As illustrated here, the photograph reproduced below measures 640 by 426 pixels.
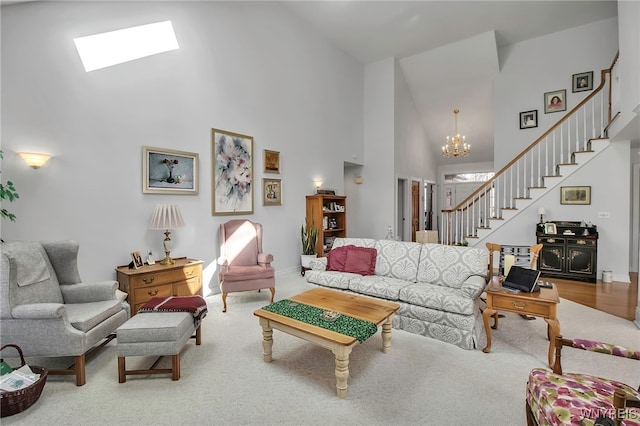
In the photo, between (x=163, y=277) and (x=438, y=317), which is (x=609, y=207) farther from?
(x=163, y=277)

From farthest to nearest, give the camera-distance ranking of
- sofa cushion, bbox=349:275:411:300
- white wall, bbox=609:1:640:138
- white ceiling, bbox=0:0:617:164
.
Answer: white ceiling, bbox=0:0:617:164 → white wall, bbox=609:1:640:138 → sofa cushion, bbox=349:275:411:300

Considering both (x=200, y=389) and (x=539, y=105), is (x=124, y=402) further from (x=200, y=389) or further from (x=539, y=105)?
(x=539, y=105)

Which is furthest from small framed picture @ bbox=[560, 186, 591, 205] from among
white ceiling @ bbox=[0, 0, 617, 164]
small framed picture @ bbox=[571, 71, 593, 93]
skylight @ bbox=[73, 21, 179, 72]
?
skylight @ bbox=[73, 21, 179, 72]

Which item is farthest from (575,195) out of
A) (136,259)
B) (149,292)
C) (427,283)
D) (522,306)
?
(136,259)

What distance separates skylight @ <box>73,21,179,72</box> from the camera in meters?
3.30

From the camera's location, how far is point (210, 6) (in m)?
4.41

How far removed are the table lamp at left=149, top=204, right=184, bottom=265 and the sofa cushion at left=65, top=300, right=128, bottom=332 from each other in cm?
101

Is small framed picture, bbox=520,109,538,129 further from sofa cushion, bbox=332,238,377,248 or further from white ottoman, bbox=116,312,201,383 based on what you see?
white ottoman, bbox=116,312,201,383

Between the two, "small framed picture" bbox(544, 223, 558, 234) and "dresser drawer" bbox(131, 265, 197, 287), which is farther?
"small framed picture" bbox(544, 223, 558, 234)

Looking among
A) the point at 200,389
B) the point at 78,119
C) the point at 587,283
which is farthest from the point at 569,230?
the point at 78,119

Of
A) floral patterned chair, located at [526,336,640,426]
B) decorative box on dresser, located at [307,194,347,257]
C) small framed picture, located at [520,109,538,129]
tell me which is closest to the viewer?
floral patterned chair, located at [526,336,640,426]

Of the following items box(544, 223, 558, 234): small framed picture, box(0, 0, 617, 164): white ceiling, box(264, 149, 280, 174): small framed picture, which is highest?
box(0, 0, 617, 164): white ceiling

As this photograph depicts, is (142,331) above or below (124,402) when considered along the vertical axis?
above

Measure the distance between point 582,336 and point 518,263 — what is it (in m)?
0.90
